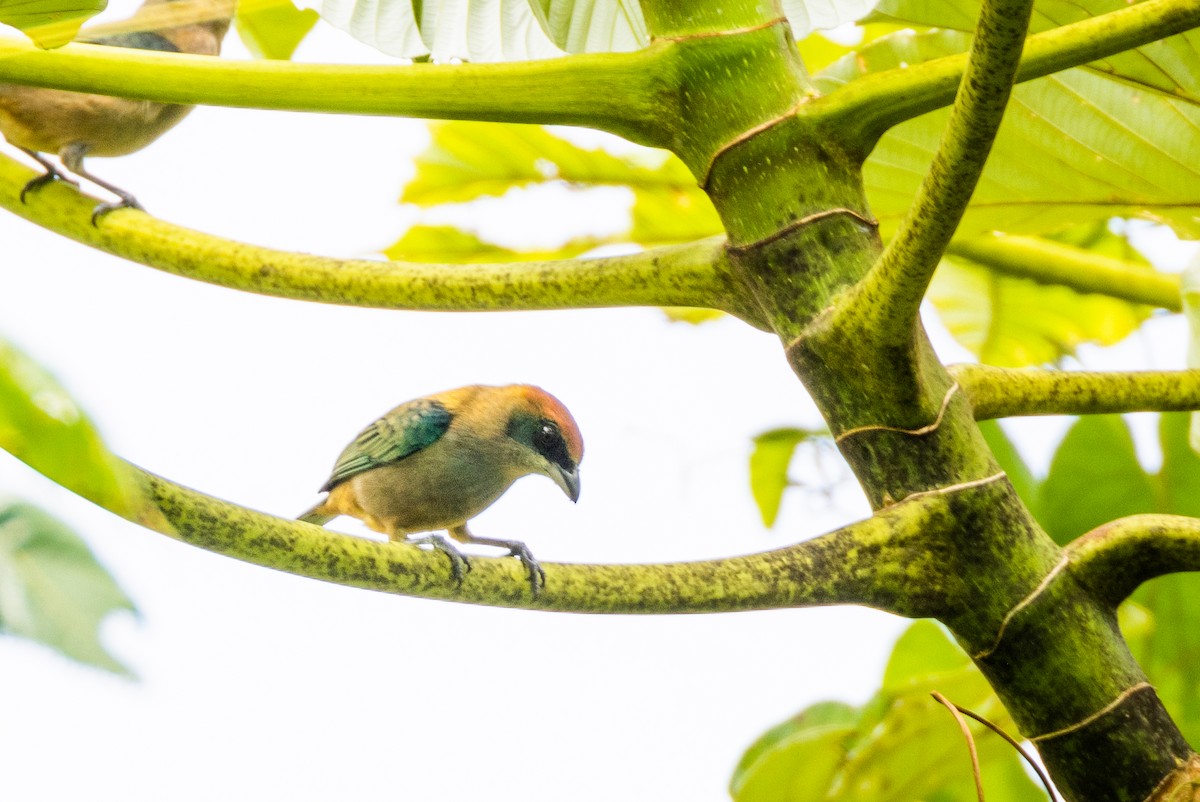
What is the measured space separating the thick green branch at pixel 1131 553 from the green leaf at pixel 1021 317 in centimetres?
103

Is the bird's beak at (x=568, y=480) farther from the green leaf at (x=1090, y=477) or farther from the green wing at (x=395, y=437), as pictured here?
the green leaf at (x=1090, y=477)

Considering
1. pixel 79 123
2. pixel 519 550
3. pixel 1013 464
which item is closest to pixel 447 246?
pixel 519 550

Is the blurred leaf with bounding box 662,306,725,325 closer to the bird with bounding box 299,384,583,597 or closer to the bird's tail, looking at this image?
the bird with bounding box 299,384,583,597

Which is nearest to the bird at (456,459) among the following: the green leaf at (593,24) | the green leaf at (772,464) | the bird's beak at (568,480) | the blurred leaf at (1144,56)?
the bird's beak at (568,480)

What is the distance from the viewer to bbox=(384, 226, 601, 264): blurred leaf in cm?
184

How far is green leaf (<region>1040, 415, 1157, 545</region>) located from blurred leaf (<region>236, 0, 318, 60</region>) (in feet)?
3.89

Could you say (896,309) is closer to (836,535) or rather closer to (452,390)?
(836,535)

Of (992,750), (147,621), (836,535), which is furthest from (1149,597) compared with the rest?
(147,621)

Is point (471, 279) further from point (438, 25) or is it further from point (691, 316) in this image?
point (691, 316)

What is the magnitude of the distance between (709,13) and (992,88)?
12.4 inches

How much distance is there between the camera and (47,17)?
0.85 m

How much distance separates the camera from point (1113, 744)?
0.85 meters

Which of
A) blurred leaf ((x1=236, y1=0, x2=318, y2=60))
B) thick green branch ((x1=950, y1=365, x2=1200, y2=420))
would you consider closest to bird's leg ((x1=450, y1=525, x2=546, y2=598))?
thick green branch ((x1=950, y1=365, x2=1200, y2=420))

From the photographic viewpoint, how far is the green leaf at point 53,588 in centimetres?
26
